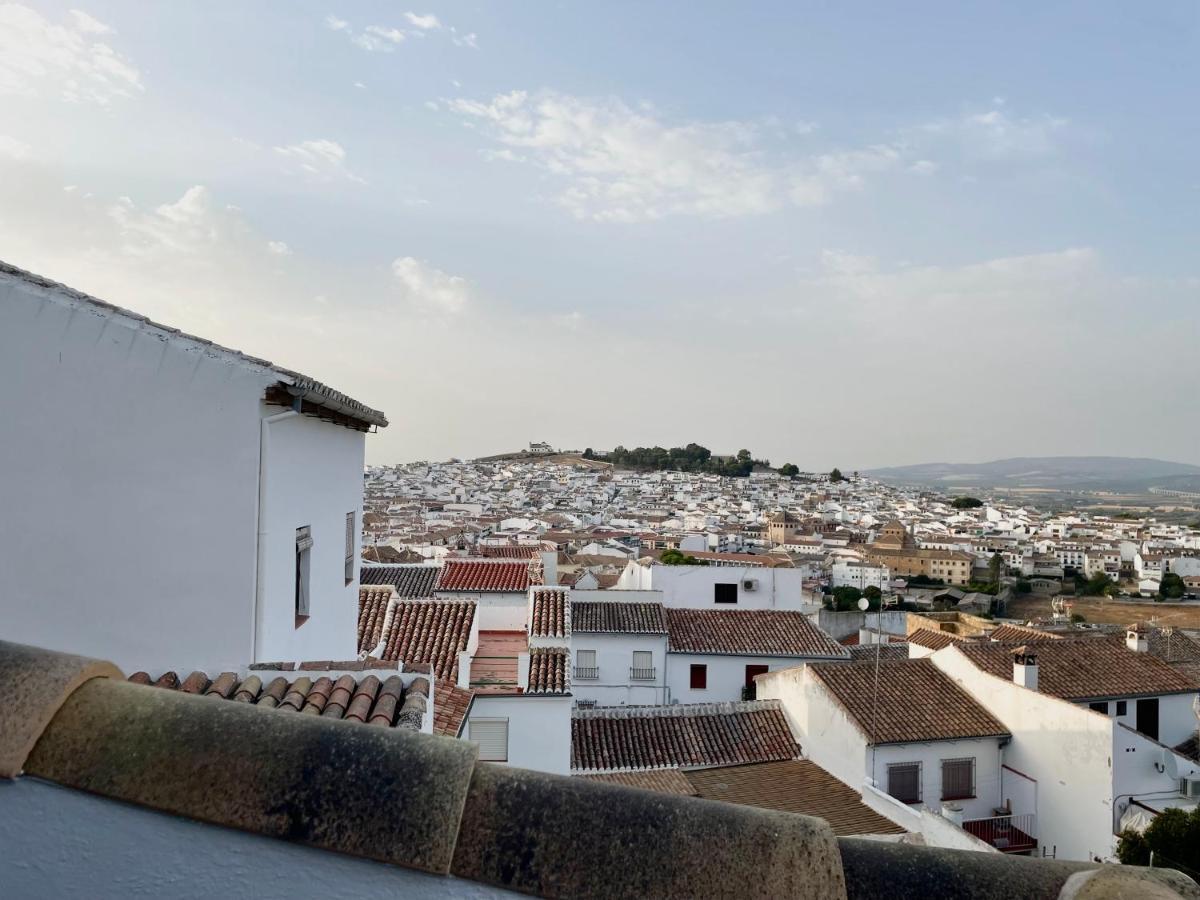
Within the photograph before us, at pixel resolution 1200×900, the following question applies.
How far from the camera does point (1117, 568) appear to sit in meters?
86.7

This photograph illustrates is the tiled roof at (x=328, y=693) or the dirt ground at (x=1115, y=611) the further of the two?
the dirt ground at (x=1115, y=611)

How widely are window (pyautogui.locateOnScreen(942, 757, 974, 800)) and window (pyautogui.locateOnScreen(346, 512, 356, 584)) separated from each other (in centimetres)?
1254

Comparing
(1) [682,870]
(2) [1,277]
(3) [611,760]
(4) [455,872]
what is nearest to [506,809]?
(4) [455,872]

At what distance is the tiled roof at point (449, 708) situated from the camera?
7.05 meters

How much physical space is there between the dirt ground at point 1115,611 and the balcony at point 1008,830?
132 feet

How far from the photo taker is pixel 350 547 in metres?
8.59

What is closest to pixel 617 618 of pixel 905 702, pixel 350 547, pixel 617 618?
pixel 617 618

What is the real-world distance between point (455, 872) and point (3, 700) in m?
0.94

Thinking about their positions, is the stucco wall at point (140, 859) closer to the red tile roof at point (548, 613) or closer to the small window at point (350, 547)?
the small window at point (350, 547)

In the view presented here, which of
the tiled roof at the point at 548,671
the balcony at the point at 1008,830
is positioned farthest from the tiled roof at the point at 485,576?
the balcony at the point at 1008,830

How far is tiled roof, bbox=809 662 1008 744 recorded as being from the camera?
15.5 m

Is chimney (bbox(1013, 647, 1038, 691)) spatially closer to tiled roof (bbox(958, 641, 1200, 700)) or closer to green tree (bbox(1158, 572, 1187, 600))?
tiled roof (bbox(958, 641, 1200, 700))

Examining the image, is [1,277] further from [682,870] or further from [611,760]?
[611,760]

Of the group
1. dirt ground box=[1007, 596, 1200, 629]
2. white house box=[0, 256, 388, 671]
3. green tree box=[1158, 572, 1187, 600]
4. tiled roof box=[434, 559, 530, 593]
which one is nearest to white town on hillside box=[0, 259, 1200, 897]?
white house box=[0, 256, 388, 671]
